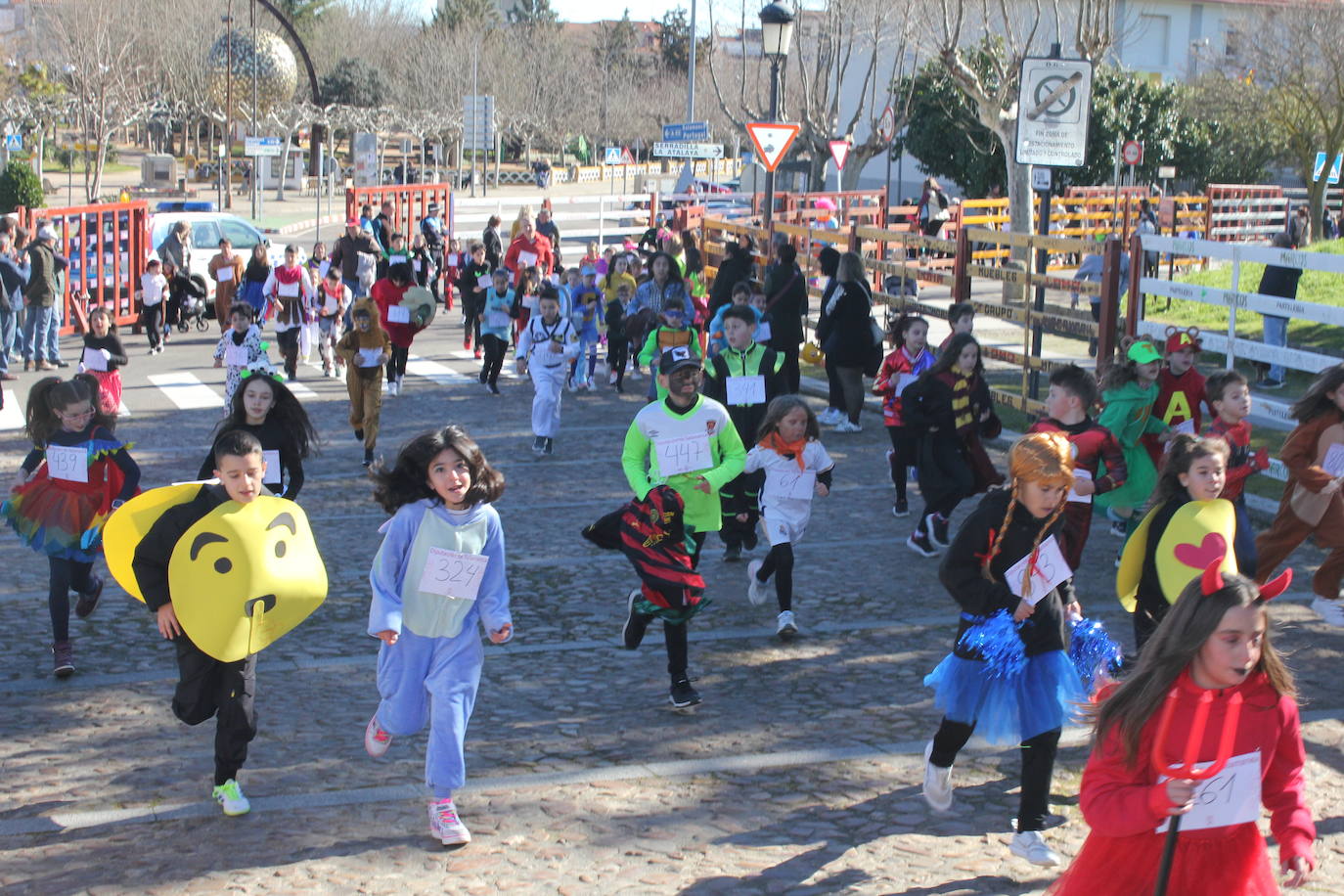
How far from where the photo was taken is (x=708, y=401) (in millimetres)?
7957

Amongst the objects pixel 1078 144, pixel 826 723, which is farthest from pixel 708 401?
pixel 1078 144

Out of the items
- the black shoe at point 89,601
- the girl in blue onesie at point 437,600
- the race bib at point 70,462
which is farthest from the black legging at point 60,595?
the girl in blue onesie at point 437,600

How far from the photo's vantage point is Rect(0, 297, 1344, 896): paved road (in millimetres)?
5301

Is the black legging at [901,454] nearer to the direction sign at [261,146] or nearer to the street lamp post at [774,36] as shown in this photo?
the street lamp post at [774,36]

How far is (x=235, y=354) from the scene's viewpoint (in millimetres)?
13664

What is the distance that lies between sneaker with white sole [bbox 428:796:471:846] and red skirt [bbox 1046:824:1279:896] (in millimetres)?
2443

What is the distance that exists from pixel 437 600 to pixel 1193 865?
2.85 m

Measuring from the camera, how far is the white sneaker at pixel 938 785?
5.62 m

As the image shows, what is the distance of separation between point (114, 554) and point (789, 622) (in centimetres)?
368

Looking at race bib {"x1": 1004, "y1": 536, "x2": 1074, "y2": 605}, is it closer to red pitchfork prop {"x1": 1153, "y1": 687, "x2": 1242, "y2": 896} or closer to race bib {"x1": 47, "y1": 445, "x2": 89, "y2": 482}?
red pitchfork prop {"x1": 1153, "y1": 687, "x2": 1242, "y2": 896}

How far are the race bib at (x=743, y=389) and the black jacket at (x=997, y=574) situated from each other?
193 inches

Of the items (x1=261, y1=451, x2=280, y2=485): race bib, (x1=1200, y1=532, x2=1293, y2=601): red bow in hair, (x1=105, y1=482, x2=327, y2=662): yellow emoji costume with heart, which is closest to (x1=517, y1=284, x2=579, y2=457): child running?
(x1=261, y1=451, x2=280, y2=485): race bib

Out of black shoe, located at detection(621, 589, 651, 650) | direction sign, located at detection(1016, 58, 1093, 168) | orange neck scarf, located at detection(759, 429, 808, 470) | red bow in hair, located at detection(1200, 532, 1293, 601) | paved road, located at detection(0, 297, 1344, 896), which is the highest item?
direction sign, located at detection(1016, 58, 1093, 168)

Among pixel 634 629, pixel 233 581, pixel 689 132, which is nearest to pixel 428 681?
pixel 233 581
